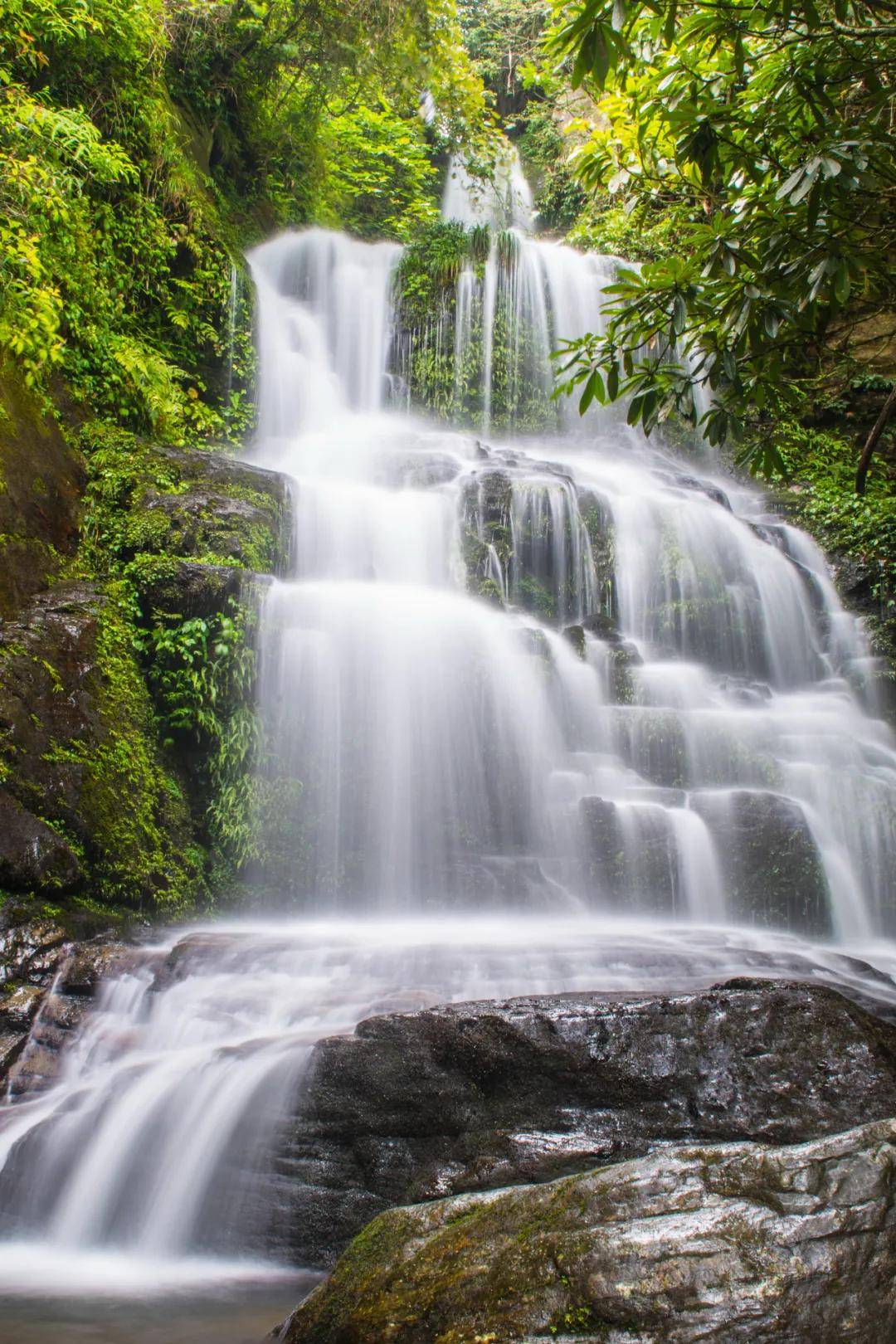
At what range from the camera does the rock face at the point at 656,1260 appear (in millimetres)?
1968

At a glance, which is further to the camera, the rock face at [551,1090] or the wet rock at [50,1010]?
the wet rock at [50,1010]

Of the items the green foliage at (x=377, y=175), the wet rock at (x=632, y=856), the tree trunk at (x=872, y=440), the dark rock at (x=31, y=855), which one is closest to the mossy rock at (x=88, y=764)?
the dark rock at (x=31, y=855)

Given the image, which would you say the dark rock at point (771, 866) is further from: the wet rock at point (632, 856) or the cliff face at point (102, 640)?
the cliff face at point (102, 640)

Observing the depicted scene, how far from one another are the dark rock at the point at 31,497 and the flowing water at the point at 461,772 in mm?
1853

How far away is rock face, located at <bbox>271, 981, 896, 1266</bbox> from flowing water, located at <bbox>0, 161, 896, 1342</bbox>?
27cm

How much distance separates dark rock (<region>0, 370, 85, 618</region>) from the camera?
259 inches

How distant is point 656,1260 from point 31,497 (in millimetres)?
6928

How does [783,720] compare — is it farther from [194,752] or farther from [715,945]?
[194,752]

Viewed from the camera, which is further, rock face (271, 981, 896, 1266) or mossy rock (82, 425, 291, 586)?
mossy rock (82, 425, 291, 586)

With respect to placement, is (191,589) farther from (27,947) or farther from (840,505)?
(840,505)

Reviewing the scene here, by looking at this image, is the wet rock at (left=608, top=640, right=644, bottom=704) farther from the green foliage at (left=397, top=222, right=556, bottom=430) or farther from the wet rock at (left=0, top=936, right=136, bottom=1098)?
the green foliage at (left=397, top=222, right=556, bottom=430)

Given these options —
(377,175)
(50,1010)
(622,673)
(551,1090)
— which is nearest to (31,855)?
(50,1010)

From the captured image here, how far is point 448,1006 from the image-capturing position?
3906 millimetres

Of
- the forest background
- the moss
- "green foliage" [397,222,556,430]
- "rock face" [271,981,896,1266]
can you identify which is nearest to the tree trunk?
the forest background
